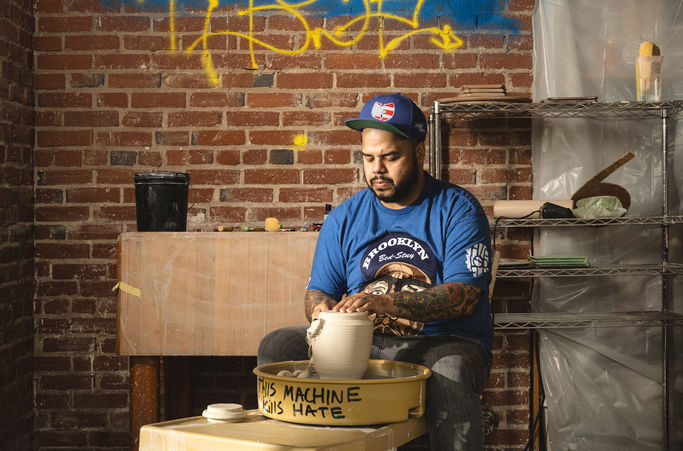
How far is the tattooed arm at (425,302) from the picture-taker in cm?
174

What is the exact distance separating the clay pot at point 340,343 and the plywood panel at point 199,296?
94cm

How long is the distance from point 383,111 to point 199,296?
3.28ft

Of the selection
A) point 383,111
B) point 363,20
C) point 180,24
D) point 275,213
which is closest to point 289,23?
point 363,20

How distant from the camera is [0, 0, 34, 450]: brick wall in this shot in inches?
110

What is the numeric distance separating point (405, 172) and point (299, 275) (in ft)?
2.19

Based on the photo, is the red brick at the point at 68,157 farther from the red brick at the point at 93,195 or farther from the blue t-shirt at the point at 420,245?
the blue t-shirt at the point at 420,245

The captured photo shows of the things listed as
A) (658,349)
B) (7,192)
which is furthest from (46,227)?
(658,349)

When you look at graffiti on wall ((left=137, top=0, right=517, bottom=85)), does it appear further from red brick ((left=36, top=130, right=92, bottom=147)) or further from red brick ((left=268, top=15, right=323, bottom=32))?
red brick ((left=36, top=130, right=92, bottom=147))

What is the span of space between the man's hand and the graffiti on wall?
1584mm

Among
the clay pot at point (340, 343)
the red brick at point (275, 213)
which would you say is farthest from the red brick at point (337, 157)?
the clay pot at point (340, 343)

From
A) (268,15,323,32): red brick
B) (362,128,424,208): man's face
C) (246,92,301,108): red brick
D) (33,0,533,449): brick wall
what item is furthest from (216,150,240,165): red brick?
(362,128,424,208): man's face

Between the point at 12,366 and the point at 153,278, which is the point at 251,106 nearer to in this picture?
the point at 153,278

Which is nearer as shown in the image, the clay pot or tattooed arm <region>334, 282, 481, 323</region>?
the clay pot

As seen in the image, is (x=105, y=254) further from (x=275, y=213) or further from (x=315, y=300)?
(x=315, y=300)
